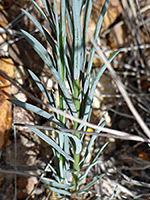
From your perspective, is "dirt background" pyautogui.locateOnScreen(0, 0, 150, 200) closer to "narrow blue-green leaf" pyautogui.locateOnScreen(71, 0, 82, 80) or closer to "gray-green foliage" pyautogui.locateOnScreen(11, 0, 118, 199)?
"gray-green foliage" pyautogui.locateOnScreen(11, 0, 118, 199)

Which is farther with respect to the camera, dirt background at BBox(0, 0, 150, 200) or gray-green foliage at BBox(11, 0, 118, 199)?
dirt background at BBox(0, 0, 150, 200)

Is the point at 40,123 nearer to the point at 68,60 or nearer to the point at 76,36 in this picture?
the point at 68,60

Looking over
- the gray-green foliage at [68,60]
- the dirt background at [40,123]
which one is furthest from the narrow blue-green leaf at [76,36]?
the dirt background at [40,123]

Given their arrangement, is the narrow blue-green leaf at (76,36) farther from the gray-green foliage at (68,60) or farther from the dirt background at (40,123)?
the dirt background at (40,123)

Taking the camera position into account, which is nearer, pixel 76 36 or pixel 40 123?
pixel 76 36

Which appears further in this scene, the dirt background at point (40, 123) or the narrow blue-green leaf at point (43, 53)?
the dirt background at point (40, 123)

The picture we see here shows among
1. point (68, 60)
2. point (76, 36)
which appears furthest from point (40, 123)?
point (76, 36)

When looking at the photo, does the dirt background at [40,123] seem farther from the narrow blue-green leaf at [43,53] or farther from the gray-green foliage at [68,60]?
the narrow blue-green leaf at [43,53]

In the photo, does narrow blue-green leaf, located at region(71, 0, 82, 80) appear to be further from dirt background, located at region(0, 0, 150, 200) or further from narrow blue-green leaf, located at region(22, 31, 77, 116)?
dirt background, located at region(0, 0, 150, 200)

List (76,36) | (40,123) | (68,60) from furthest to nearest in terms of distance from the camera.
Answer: (40,123)
(68,60)
(76,36)

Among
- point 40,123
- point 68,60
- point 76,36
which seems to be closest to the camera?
point 76,36

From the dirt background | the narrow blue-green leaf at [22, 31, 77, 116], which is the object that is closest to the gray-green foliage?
the narrow blue-green leaf at [22, 31, 77, 116]

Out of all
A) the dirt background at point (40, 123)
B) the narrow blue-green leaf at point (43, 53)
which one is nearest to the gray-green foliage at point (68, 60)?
the narrow blue-green leaf at point (43, 53)
